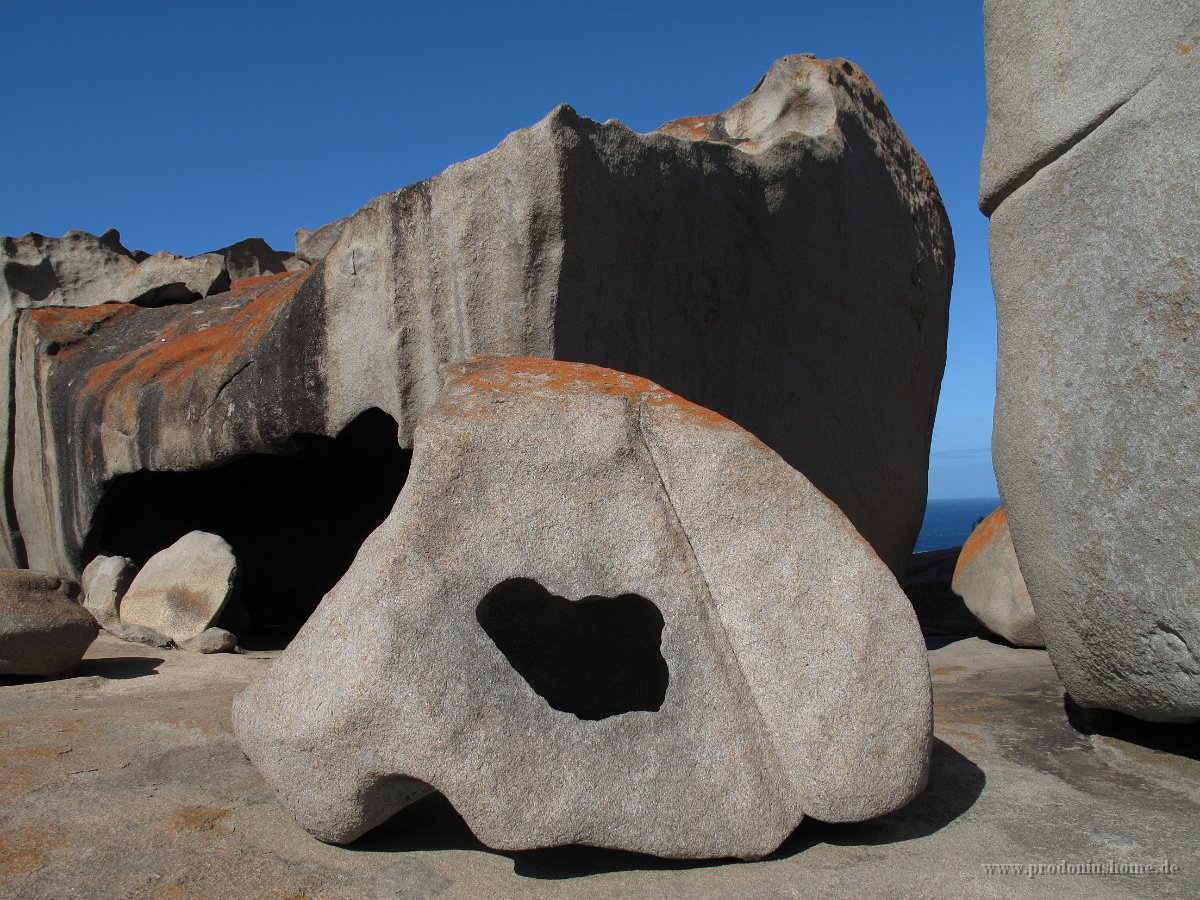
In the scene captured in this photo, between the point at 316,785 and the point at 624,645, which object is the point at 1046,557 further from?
the point at 316,785

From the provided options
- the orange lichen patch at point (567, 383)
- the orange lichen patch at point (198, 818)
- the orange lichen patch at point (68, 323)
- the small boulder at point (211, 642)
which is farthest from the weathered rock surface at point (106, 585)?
the orange lichen patch at point (567, 383)

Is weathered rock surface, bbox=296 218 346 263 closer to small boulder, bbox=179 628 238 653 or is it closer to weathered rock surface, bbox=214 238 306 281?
weathered rock surface, bbox=214 238 306 281

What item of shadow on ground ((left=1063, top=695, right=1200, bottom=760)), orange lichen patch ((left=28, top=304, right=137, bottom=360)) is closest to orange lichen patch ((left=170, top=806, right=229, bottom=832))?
shadow on ground ((left=1063, top=695, right=1200, bottom=760))

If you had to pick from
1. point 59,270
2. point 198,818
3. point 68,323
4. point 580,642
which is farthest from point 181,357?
point 198,818

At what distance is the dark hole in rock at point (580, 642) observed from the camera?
2.91m

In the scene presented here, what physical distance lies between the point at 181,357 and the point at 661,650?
3965mm

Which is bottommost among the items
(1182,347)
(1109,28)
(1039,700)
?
(1039,700)

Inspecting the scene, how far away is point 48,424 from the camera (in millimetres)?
5906

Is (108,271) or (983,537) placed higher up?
(108,271)

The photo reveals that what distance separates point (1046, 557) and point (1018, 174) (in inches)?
44.6

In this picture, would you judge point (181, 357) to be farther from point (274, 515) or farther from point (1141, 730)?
point (1141, 730)

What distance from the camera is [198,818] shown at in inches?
92.9

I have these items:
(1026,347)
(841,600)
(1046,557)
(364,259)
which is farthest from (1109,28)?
(364,259)

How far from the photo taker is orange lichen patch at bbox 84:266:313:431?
16.1 ft
